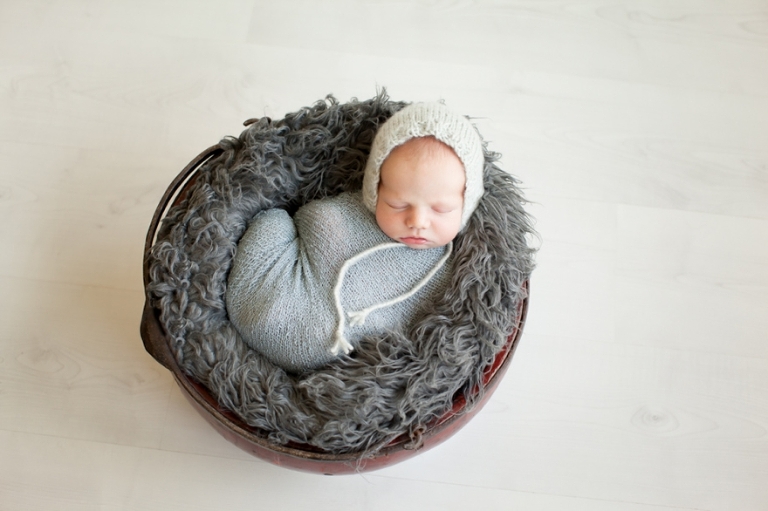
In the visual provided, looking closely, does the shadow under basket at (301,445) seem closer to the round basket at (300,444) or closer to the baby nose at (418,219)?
the round basket at (300,444)

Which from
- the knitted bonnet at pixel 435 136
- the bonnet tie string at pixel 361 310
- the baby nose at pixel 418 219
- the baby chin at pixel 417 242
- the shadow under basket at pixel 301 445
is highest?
the knitted bonnet at pixel 435 136

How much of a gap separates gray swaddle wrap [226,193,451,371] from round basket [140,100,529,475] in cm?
11

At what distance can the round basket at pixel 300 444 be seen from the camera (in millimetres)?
835

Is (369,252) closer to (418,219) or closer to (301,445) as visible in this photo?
(418,219)

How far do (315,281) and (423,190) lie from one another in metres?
0.21

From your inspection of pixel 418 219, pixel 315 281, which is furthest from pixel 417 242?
pixel 315 281

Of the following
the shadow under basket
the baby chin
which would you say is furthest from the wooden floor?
the baby chin

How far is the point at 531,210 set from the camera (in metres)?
1.26

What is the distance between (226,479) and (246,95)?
73cm

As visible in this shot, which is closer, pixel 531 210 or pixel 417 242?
pixel 417 242

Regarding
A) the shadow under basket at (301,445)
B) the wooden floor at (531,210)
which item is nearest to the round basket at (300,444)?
the shadow under basket at (301,445)

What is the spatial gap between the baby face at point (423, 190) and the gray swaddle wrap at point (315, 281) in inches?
2.4

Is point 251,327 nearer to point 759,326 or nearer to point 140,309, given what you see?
point 140,309

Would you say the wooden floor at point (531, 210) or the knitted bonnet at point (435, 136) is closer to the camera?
the knitted bonnet at point (435, 136)
